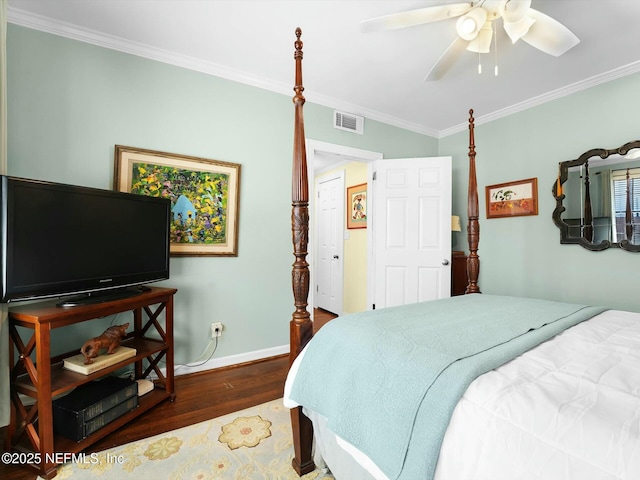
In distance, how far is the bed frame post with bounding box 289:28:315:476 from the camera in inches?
57.1

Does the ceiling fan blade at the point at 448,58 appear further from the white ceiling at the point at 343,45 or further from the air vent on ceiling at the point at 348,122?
the air vent on ceiling at the point at 348,122

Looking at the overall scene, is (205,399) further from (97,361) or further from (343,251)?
(343,251)

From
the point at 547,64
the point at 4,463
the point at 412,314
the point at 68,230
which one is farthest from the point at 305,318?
the point at 547,64

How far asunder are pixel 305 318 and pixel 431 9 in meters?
1.76

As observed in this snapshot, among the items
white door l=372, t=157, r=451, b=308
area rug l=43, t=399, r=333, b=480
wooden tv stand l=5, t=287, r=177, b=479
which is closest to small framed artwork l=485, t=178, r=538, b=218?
white door l=372, t=157, r=451, b=308

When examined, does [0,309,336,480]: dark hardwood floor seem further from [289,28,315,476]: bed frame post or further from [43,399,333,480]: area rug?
[289,28,315,476]: bed frame post

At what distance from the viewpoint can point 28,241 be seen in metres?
1.53

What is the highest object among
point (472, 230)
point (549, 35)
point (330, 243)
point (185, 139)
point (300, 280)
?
point (549, 35)

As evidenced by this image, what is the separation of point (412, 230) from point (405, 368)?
275 cm

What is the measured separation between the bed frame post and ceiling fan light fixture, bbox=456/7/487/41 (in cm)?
93

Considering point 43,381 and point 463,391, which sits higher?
point 463,391

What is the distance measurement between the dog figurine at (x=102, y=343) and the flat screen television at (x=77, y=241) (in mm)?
224

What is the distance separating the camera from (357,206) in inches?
174

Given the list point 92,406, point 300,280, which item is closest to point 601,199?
point 300,280
